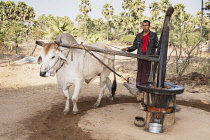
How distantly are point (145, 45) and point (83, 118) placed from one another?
2304 mm

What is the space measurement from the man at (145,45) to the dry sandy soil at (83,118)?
35.7 inches

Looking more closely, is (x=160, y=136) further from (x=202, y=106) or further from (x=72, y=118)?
Result: (x=202, y=106)

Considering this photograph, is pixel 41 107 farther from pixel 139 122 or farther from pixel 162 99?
pixel 162 99

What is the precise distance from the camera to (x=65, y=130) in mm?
4180

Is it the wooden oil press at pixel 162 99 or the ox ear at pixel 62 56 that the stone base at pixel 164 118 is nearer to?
the wooden oil press at pixel 162 99

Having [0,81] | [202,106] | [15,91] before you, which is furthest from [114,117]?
[0,81]

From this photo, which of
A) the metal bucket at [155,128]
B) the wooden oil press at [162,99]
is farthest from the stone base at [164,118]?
the metal bucket at [155,128]

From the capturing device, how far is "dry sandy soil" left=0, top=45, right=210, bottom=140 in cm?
392

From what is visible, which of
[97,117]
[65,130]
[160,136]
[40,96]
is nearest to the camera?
[160,136]

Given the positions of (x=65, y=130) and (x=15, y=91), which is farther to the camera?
(x=15, y=91)

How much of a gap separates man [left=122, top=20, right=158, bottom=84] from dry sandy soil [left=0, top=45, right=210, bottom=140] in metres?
0.91

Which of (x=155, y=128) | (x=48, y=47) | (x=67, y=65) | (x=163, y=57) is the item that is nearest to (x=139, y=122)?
(x=155, y=128)

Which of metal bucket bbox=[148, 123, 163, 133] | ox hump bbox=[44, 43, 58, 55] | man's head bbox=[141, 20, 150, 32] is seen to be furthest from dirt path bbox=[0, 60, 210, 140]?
man's head bbox=[141, 20, 150, 32]

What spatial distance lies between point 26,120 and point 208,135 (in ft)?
11.6
